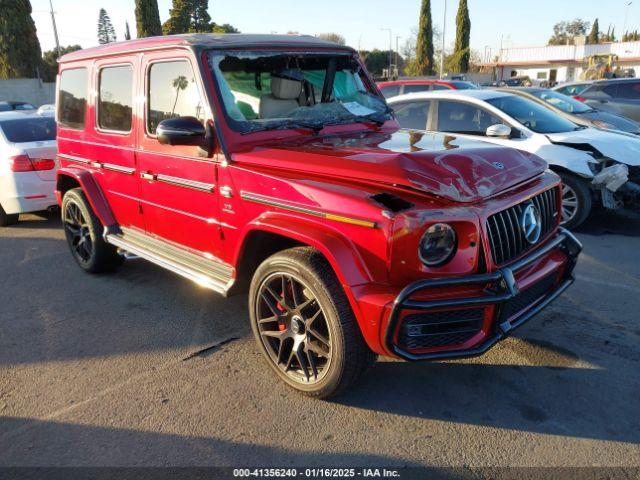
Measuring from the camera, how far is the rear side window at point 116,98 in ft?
13.5

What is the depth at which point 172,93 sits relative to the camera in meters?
3.68

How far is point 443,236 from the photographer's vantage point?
2576 mm

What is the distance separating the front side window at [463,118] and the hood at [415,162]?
356 centimetres

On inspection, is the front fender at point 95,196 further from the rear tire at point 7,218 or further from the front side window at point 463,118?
the front side window at point 463,118

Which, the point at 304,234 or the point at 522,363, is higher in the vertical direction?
the point at 304,234

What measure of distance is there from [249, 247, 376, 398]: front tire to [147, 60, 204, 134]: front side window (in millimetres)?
1253

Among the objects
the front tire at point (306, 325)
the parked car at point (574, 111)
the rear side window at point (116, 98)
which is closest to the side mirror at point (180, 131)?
the front tire at point (306, 325)

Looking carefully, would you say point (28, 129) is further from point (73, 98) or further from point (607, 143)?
point (607, 143)

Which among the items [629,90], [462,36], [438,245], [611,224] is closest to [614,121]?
[611,224]

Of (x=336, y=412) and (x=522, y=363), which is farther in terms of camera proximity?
(x=522, y=363)

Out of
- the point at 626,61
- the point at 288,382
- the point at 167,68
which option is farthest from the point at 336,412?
the point at 626,61

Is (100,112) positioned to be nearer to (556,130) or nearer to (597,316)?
(597,316)

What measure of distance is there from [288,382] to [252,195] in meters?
1.18

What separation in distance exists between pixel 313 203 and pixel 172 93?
1.64m
